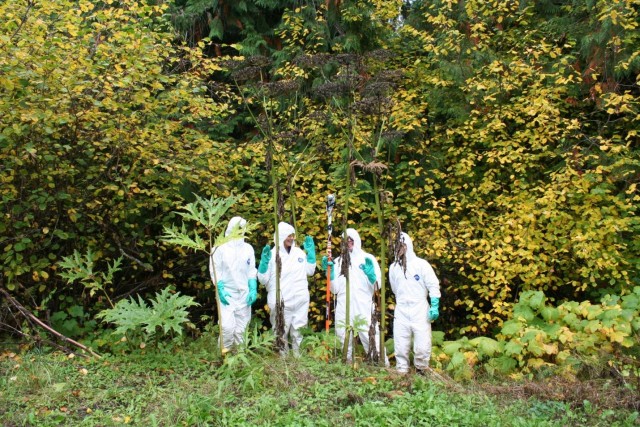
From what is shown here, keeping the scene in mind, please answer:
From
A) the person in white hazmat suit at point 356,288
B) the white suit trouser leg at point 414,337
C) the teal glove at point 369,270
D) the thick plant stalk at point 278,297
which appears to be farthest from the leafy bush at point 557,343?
Answer: the thick plant stalk at point 278,297

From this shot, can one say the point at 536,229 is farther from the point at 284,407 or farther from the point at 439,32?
the point at 284,407

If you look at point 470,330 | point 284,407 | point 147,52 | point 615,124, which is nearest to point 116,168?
point 147,52

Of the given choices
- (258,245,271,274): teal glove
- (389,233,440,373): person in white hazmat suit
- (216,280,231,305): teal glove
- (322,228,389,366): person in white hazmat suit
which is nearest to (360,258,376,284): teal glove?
(322,228,389,366): person in white hazmat suit

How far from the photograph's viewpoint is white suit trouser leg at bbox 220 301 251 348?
20.9 ft

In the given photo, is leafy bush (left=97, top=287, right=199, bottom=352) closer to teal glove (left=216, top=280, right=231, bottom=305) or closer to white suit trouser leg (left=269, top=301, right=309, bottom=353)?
teal glove (left=216, top=280, right=231, bottom=305)

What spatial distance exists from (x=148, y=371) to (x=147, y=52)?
3.51 meters

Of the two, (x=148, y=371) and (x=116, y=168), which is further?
(x=116, y=168)

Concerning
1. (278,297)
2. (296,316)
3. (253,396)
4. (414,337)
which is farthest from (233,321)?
(253,396)

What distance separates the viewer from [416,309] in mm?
6180

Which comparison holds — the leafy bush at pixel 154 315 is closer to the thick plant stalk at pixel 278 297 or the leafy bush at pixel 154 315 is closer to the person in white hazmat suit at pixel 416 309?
the thick plant stalk at pixel 278 297

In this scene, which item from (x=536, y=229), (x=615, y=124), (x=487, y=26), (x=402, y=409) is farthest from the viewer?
(x=487, y=26)

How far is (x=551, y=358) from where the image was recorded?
5.89 meters

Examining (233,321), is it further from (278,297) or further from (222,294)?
(278,297)

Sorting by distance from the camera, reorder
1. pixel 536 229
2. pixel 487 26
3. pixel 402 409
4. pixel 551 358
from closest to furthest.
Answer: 1. pixel 402 409
2. pixel 551 358
3. pixel 536 229
4. pixel 487 26
